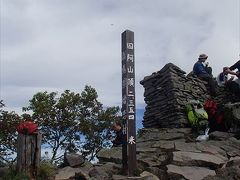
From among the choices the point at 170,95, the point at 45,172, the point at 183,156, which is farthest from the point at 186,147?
the point at 45,172

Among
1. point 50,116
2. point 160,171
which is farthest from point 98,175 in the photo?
point 50,116

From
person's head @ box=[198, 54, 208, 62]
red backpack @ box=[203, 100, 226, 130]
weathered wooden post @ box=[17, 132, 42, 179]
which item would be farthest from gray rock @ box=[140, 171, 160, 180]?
person's head @ box=[198, 54, 208, 62]

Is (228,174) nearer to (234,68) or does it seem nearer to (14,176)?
(14,176)

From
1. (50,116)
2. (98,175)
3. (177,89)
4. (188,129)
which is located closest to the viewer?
(98,175)

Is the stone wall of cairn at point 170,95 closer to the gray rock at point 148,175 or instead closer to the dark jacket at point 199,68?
the dark jacket at point 199,68

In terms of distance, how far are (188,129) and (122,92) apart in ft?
14.0


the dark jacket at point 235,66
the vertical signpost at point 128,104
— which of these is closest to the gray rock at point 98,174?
the vertical signpost at point 128,104

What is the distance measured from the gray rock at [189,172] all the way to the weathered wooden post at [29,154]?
2.87 meters

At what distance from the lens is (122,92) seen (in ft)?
37.1

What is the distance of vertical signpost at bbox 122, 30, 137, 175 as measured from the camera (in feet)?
35.1

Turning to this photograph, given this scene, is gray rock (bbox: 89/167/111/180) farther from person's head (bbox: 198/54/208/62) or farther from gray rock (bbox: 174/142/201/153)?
person's head (bbox: 198/54/208/62)

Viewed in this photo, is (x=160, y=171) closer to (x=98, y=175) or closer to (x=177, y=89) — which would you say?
(x=98, y=175)

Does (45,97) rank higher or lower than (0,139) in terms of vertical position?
higher

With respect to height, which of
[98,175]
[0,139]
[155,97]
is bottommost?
[98,175]
